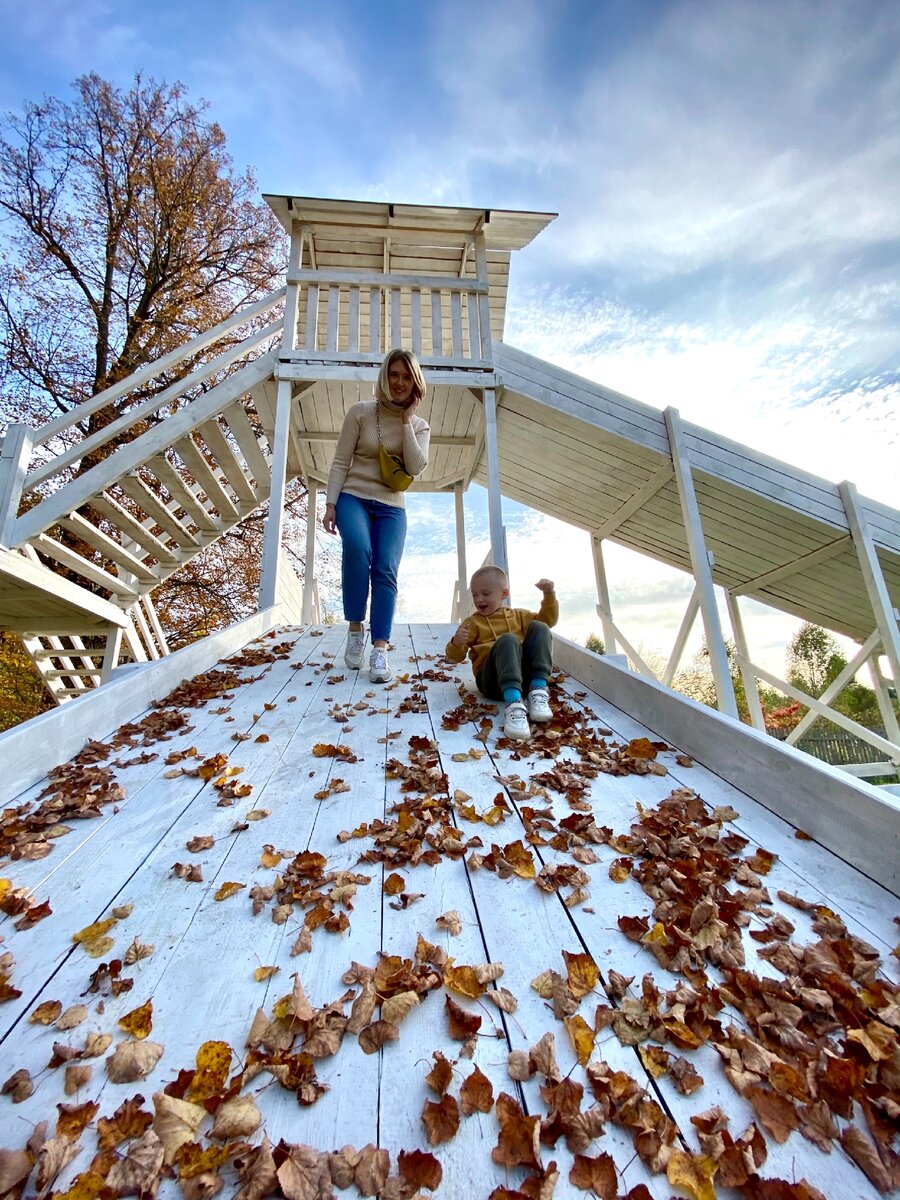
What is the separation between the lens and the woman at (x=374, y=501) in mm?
3309

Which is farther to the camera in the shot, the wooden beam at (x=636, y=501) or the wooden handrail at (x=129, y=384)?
the wooden beam at (x=636, y=501)

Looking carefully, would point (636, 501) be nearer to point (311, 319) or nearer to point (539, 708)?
point (311, 319)

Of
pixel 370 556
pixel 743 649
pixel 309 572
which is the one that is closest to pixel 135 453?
pixel 370 556

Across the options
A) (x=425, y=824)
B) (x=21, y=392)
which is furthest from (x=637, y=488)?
(x=21, y=392)

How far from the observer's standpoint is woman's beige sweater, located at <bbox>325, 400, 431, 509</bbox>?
3404mm

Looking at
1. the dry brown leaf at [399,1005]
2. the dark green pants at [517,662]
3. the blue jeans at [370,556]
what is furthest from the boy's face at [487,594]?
the dry brown leaf at [399,1005]

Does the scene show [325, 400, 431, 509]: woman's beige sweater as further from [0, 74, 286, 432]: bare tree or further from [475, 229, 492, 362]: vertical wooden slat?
[0, 74, 286, 432]: bare tree

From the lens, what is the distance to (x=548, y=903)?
51.6 inches

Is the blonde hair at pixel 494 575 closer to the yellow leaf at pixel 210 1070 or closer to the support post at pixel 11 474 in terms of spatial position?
the yellow leaf at pixel 210 1070

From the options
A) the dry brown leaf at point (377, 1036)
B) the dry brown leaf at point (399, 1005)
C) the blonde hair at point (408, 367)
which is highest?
the blonde hair at point (408, 367)

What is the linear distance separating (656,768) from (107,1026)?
1816 mm

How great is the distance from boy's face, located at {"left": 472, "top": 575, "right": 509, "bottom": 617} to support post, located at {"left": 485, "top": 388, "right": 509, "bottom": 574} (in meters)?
1.42

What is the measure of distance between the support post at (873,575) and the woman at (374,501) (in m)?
4.84

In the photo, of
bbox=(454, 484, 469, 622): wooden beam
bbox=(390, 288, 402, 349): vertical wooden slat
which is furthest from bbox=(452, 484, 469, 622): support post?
bbox=(390, 288, 402, 349): vertical wooden slat
